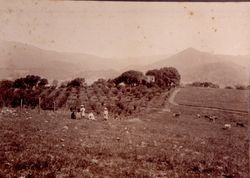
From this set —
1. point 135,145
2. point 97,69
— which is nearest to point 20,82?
point 97,69

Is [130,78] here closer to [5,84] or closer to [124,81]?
[124,81]

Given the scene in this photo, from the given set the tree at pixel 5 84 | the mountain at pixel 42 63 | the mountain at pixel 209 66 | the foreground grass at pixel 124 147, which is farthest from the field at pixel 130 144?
the mountain at pixel 42 63

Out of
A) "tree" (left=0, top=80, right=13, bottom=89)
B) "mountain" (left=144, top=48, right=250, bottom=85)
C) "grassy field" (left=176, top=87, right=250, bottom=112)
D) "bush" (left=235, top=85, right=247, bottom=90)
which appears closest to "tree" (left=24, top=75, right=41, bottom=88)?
"tree" (left=0, top=80, right=13, bottom=89)

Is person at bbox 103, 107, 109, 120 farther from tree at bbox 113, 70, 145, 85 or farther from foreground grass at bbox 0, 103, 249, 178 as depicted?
tree at bbox 113, 70, 145, 85

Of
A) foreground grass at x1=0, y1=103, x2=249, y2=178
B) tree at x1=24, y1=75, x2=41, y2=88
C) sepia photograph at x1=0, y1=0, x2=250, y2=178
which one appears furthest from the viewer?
tree at x1=24, y1=75, x2=41, y2=88


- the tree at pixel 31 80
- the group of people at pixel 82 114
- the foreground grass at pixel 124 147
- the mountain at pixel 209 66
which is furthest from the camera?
the group of people at pixel 82 114

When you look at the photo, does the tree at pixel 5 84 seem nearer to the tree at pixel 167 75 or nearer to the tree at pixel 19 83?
the tree at pixel 19 83
